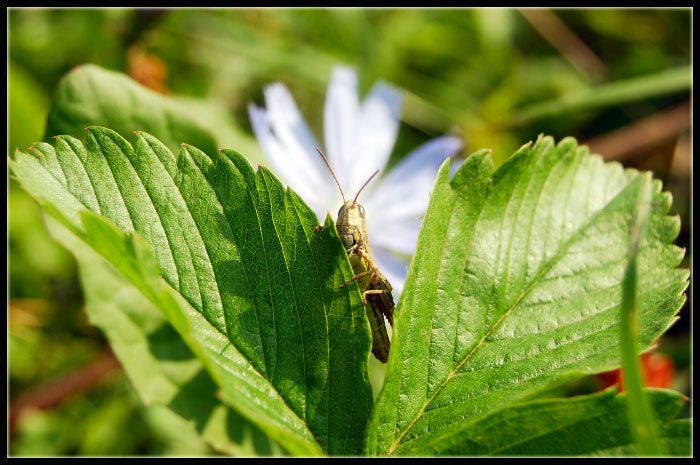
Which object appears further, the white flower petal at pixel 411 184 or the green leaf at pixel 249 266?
the white flower petal at pixel 411 184

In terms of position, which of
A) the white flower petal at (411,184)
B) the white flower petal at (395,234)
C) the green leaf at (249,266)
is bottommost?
the green leaf at (249,266)

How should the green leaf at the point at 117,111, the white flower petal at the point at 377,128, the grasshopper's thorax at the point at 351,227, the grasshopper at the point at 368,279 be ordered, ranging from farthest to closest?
the white flower petal at the point at 377,128, the green leaf at the point at 117,111, the grasshopper's thorax at the point at 351,227, the grasshopper at the point at 368,279

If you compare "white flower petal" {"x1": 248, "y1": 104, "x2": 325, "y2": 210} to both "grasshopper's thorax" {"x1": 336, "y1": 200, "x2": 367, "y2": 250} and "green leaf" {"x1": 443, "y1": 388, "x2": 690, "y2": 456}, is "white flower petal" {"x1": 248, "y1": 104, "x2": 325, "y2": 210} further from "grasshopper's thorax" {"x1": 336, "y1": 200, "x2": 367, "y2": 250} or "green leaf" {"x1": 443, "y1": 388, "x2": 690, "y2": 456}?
"green leaf" {"x1": 443, "y1": 388, "x2": 690, "y2": 456}

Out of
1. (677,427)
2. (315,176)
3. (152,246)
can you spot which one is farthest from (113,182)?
(677,427)

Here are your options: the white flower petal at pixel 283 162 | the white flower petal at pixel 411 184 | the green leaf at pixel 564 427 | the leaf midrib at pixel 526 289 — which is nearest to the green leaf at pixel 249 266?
the leaf midrib at pixel 526 289

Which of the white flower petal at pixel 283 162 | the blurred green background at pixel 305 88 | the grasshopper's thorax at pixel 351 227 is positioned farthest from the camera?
the blurred green background at pixel 305 88

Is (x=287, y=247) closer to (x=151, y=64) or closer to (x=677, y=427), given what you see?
(x=677, y=427)

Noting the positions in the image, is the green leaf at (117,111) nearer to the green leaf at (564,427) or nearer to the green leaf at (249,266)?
the green leaf at (249,266)

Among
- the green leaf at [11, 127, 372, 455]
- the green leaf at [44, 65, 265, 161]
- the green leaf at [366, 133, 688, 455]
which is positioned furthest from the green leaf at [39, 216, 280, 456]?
the green leaf at [366, 133, 688, 455]
